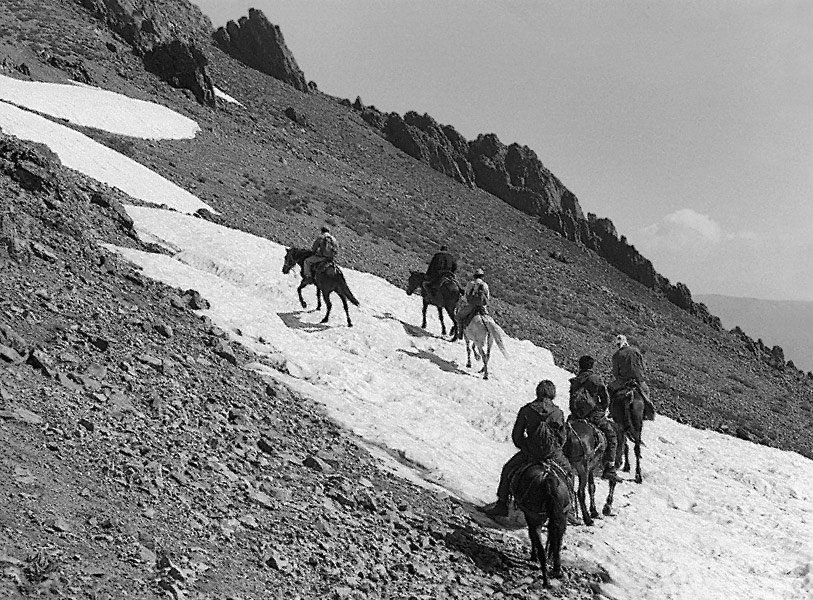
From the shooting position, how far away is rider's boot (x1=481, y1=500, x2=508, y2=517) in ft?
42.3

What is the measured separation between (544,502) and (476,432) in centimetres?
618

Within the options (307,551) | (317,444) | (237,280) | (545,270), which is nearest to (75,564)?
(307,551)

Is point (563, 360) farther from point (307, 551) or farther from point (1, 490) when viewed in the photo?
point (1, 490)

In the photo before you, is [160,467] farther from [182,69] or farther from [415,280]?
[182,69]

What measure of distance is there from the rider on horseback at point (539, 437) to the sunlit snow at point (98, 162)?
80.1 ft

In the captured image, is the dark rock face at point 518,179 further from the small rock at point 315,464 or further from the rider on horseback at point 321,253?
the small rock at point 315,464

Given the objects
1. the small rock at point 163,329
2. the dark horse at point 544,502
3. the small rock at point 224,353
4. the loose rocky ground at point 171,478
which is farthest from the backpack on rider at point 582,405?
the small rock at point 163,329

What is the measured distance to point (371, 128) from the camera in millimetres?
103000

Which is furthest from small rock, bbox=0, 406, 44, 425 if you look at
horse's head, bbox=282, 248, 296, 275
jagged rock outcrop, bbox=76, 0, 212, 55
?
jagged rock outcrop, bbox=76, 0, 212, 55

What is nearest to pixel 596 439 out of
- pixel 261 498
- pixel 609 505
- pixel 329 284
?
pixel 609 505

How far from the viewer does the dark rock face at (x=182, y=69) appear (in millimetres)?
71750

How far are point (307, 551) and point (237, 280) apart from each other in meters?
15.3

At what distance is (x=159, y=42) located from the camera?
8038 cm

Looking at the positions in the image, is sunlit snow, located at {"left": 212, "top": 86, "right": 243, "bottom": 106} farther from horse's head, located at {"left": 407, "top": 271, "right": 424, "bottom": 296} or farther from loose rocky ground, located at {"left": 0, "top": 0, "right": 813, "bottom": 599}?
horse's head, located at {"left": 407, "top": 271, "right": 424, "bottom": 296}
